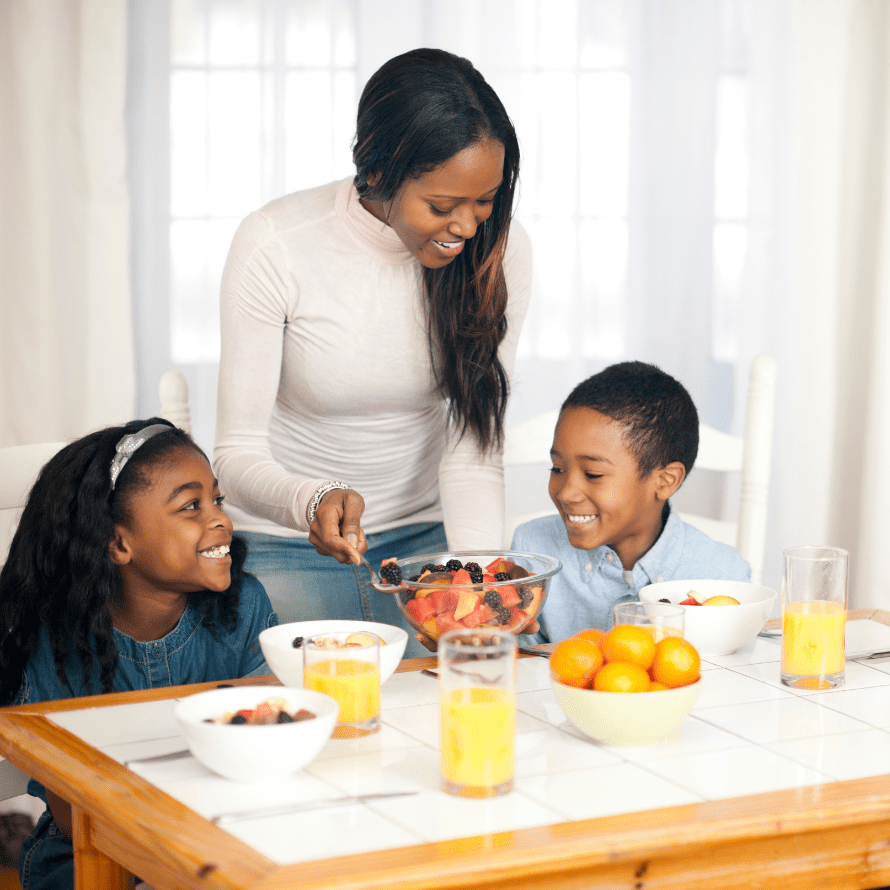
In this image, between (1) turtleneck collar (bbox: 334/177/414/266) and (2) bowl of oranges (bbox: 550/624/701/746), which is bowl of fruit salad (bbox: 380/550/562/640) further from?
(1) turtleneck collar (bbox: 334/177/414/266)

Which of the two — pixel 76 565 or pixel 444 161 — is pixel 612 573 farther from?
pixel 76 565

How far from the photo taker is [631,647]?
1.08m

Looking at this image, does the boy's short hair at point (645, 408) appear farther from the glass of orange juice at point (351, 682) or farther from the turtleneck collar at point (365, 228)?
the glass of orange juice at point (351, 682)

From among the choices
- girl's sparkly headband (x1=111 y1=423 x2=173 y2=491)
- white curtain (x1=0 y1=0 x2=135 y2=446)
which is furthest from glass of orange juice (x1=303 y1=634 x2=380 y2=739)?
white curtain (x1=0 y1=0 x2=135 y2=446)

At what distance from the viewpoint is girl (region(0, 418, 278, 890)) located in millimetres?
1562

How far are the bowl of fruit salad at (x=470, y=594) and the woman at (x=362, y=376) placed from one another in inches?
12.4

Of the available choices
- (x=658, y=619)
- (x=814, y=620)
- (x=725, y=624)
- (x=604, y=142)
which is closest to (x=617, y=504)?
(x=725, y=624)

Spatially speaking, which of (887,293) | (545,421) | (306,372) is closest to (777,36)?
(887,293)

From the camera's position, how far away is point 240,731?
3.03 feet

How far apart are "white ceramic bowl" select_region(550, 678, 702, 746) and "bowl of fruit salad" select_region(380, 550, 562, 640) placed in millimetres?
231

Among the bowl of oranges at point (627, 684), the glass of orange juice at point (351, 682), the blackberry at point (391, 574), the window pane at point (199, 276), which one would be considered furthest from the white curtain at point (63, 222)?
the bowl of oranges at point (627, 684)

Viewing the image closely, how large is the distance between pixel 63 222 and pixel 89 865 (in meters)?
2.14

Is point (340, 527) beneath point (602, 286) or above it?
beneath

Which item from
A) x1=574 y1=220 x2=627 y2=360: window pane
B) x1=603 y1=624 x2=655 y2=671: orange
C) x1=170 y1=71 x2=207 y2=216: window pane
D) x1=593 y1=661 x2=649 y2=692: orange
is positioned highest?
x1=170 y1=71 x2=207 y2=216: window pane
